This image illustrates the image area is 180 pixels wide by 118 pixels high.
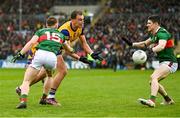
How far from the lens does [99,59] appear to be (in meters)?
15.2

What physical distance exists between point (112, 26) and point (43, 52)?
3644 centimetres

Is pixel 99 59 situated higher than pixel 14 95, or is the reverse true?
pixel 99 59

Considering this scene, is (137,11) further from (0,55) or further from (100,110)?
(100,110)

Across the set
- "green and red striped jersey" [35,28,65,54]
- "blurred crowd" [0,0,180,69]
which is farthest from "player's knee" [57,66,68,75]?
"blurred crowd" [0,0,180,69]

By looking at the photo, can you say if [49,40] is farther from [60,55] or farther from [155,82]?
[155,82]

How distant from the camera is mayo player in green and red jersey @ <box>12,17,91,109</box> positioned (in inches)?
527

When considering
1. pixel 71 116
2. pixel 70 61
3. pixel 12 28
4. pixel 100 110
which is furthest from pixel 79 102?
pixel 12 28

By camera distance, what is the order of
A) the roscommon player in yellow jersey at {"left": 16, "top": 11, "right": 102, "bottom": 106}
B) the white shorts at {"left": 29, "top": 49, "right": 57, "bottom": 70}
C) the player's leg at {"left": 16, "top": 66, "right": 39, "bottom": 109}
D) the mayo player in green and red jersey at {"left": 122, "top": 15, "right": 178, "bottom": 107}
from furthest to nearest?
the roscommon player in yellow jersey at {"left": 16, "top": 11, "right": 102, "bottom": 106}
the mayo player in green and red jersey at {"left": 122, "top": 15, "right": 178, "bottom": 107}
the white shorts at {"left": 29, "top": 49, "right": 57, "bottom": 70}
the player's leg at {"left": 16, "top": 66, "right": 39, "bottom": 109}

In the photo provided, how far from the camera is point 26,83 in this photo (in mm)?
13445

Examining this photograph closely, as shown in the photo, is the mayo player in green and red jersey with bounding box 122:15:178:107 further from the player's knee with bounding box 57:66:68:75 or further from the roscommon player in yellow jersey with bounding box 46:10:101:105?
the player's knee with bounding box 57:66:68:75

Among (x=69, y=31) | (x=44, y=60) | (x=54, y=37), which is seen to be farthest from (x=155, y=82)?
(x=44, y=60)

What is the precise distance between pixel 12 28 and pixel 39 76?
3858 cm

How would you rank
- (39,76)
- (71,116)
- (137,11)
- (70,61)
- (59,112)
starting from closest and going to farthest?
(71,116), (59,112), (39,76), (70,61), (137,11)

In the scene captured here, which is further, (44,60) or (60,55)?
(60,55)
